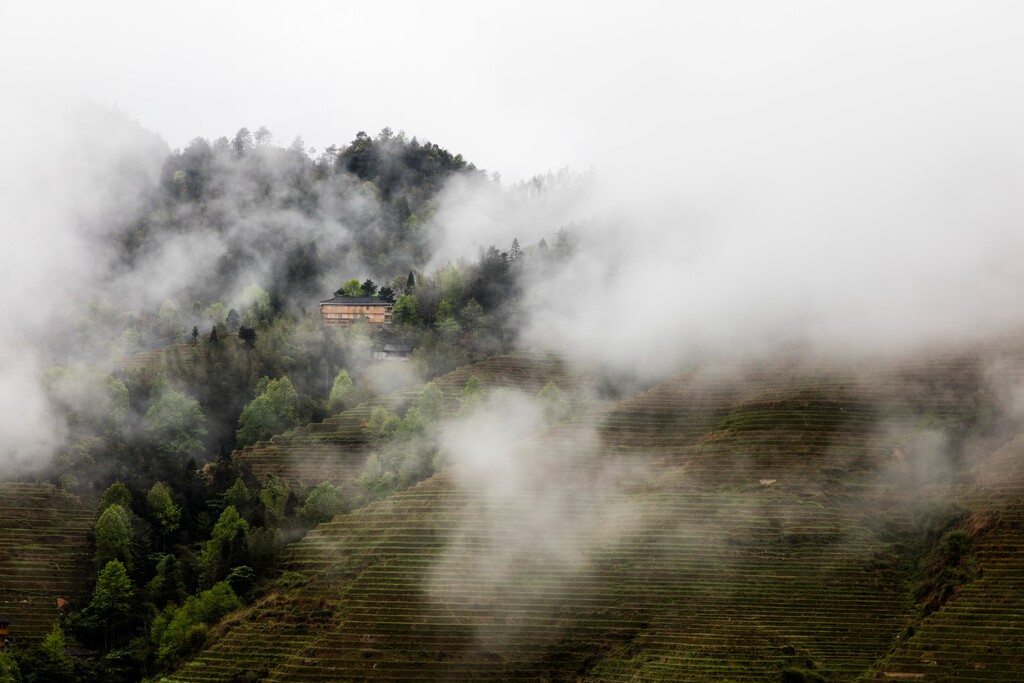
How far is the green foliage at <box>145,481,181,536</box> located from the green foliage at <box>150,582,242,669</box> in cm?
1142

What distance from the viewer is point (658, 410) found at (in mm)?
101062

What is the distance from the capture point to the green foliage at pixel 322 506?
89562mm

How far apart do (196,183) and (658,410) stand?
98.6 m

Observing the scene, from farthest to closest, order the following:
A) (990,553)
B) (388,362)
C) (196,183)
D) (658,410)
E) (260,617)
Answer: (196,183)
(388,362)
(658,410)
(260,617)
(990,553)

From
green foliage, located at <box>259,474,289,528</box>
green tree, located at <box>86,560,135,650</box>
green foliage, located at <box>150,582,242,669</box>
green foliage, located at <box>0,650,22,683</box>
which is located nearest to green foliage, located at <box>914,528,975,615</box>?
green foliage, located at <box>150,582,242,669</box>

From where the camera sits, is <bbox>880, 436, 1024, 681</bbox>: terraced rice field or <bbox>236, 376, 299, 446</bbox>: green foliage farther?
<bbox>236, 376, 299, 446</bbox>: green foliage

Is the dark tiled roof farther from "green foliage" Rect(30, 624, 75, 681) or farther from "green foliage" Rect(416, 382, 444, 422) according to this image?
"green foliage" Rect(30, 624, 75, 681)

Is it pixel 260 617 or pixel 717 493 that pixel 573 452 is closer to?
pixel 717 493

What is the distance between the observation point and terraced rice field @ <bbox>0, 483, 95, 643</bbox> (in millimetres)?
79500

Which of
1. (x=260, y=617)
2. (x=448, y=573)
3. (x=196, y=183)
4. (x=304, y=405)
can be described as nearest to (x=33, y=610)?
(x=260, y=617)

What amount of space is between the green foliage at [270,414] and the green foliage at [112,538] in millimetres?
21845

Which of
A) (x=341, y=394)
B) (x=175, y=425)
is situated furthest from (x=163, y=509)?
(x=341, y=394)

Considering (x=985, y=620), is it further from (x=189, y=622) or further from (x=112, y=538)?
(x=112, y=538)

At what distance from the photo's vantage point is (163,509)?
93.1 meters
